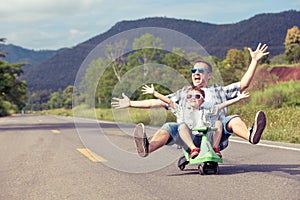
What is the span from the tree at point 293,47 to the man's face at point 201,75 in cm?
5387

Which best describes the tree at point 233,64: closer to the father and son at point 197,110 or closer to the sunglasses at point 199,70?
the father and son at point 197,110

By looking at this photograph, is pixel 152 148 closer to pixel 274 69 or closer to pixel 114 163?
pixel 114 163

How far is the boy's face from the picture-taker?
6.76 m

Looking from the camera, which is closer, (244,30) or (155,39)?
(155,39)

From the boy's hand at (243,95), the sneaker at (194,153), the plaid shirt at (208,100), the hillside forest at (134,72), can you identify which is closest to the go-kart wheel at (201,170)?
the sneaker at (194,153)

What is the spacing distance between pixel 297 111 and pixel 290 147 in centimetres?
941

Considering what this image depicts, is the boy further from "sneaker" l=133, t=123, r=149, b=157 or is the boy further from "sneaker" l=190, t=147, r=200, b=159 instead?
"sneaker" l=133, t=123, r=149, b=157

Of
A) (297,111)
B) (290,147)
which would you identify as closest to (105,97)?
(290,147)

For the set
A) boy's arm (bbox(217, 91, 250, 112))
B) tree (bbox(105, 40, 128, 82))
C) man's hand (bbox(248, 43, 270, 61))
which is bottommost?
boy's arm (bbox(217, 91, 250, 112))

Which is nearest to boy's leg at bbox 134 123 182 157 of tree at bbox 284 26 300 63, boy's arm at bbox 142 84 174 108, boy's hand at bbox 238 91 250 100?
boy's arm at bbox 142 84 174 108

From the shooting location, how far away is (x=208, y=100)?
6.80m

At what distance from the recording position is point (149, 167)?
777cm

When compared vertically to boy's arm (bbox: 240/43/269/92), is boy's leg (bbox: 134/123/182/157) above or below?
below

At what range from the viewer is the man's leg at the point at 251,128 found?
21.4 feet
